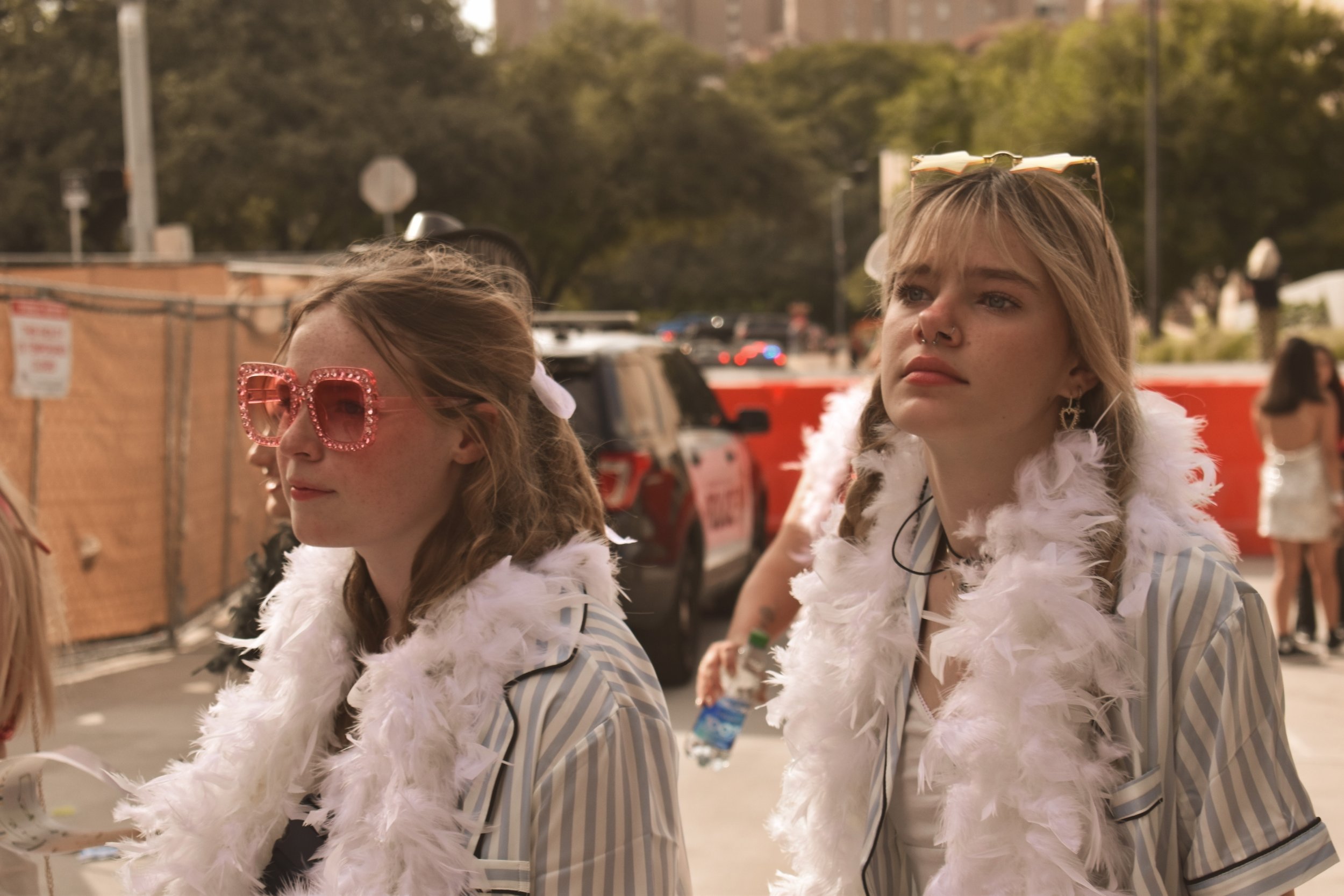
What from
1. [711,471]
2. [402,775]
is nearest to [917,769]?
[402,775]

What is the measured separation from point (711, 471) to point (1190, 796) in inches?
237

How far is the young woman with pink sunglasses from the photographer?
1.73m

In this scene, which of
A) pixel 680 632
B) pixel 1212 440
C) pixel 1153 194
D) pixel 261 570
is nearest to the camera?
pixel 261 570

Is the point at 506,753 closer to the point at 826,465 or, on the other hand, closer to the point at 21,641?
the point at 21,641

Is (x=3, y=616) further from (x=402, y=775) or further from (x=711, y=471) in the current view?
(x=711, y=471)

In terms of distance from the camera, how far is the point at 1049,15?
128m

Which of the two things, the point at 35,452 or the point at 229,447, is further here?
the point at 229,447

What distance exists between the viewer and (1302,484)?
7.68 meters

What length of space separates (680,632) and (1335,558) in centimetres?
374

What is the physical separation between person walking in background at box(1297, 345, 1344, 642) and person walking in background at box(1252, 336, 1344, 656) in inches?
1.8

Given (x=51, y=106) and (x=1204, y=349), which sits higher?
(x=51, y=106)

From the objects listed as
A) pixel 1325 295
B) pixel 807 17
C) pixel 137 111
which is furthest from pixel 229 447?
pixel 807 17

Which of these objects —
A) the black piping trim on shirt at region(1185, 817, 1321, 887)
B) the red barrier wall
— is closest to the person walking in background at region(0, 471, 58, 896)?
the black piping trim on shirt at region(1185, 817, 1321, 887)

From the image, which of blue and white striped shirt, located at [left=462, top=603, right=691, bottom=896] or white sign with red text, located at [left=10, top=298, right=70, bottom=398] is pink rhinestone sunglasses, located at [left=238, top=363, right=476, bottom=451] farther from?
white sign with red text, located at [left=10, top=298, right=70, bottom=398]
